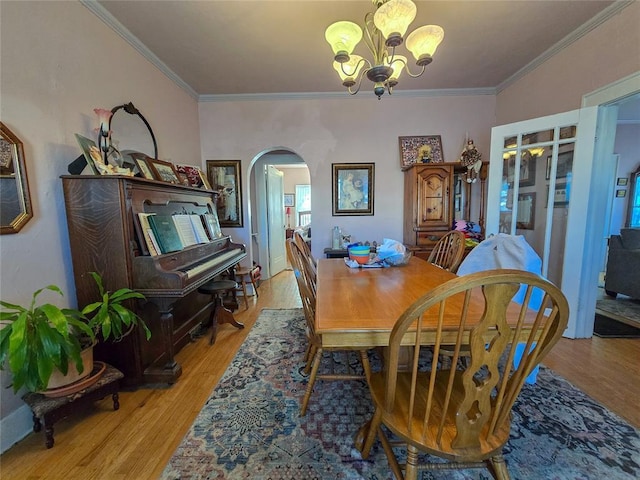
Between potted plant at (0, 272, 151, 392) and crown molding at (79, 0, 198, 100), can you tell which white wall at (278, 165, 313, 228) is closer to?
crown molding at (79, 0, 198, 100)

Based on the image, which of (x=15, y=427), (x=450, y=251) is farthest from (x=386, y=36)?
(x=15, y=427)

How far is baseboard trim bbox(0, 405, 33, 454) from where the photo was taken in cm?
131

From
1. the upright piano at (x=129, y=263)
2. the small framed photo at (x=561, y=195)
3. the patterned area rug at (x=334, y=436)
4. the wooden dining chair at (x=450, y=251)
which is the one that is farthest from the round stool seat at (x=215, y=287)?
the small framed photo at (x=561, y=195)

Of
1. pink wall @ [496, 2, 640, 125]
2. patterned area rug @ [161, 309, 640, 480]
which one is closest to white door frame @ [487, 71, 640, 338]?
pink wall @ [496, 2, 640, 125]

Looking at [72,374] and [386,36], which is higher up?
[386,36]

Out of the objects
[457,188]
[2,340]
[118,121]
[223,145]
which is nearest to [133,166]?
[118,121]

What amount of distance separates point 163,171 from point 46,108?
2.68 feet

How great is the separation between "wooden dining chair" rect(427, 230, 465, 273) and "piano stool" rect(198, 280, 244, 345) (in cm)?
192

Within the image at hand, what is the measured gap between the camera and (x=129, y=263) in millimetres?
1640

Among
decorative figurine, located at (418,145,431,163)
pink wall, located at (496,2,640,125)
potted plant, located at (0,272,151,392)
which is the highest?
pink wall, located at (496,2,640,125)

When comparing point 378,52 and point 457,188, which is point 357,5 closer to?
point 378,52

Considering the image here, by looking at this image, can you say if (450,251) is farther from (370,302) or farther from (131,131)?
(131,131)

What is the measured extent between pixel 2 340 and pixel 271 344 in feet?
5.23

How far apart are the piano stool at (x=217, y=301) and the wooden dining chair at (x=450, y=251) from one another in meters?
1.92
